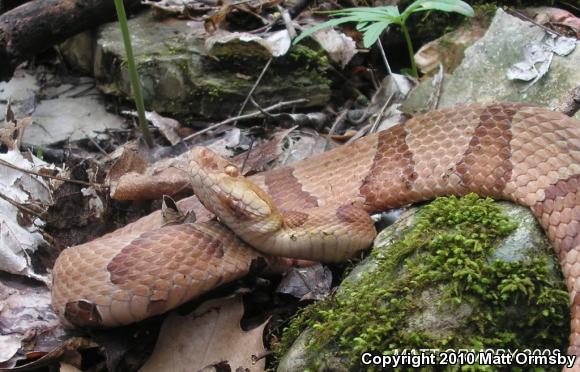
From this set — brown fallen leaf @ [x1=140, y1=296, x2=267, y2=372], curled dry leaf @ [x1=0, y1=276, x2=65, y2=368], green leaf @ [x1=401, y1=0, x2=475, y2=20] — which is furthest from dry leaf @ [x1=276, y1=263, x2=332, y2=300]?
green leaf @ [x1=401, y1=0, x2=475, y2=20]

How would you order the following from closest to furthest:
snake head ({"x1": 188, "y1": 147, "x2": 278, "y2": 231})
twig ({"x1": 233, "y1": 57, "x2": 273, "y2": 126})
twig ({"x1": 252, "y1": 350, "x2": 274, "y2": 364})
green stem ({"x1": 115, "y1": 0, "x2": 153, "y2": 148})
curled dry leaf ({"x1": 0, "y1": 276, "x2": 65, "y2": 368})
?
twig ({"x1": 252, "y1": 350, "x2": 274, "y2": 364}), curled dry leaf ({"x1": 0, "y1": 276, "x2": 65, "y2": 368}), snake head ({"x1": 188, "y1": 147, "x2": 278, "y2": 231}), green stem ({"x1": 115, "y1": 0, "x2": 153, "y2": 148}), twig ({"x1": 233, "y1": 57, "x2": 273, "y2": 126})

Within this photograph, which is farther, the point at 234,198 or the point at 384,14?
the point at 384,14

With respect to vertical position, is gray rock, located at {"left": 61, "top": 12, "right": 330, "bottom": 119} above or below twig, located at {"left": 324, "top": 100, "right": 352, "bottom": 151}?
above

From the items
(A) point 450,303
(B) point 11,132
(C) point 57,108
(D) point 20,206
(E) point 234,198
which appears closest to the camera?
(A) point 450,303

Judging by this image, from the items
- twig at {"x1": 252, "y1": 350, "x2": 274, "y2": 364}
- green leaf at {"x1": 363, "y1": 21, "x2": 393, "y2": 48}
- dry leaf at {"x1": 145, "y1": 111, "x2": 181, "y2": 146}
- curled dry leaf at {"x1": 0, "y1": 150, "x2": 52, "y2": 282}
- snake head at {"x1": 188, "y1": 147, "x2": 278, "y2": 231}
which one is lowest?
dry leaf at {"x1": 145, "y1": 111, "x2": 181, "y2": 146}

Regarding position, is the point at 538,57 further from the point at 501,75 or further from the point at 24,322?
the point at 24,322

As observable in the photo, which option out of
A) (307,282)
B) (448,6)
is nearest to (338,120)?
(448,6)

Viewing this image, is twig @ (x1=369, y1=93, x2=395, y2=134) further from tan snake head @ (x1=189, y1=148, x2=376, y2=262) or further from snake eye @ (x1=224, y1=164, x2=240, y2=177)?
snake eye @ (x1=224, y1=164, x2=240, y2=177)
